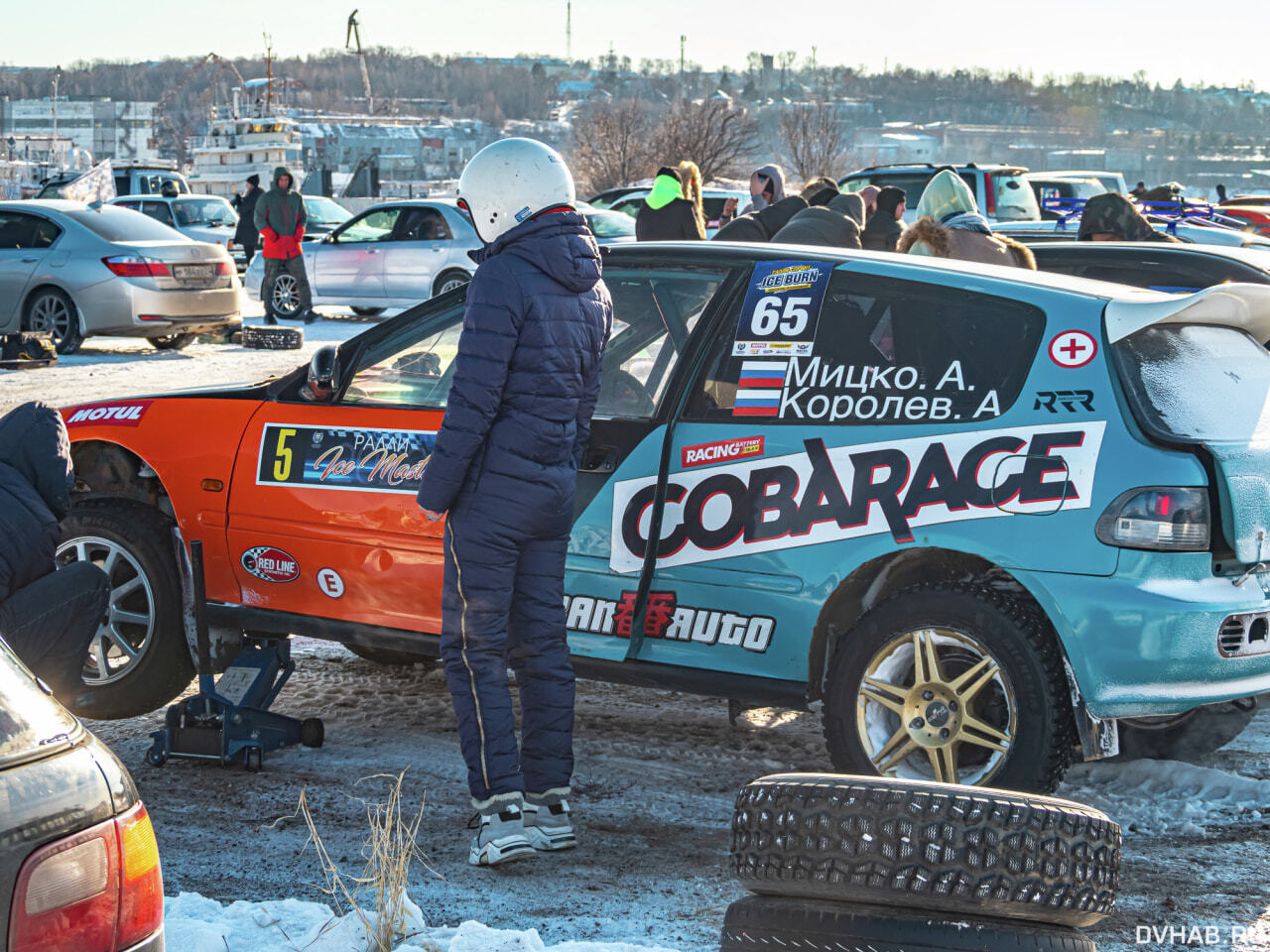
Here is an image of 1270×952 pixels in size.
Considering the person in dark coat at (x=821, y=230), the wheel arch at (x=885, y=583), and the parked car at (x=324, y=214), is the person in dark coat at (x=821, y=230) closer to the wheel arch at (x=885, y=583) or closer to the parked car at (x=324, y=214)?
the wheel arch at (x=885, y=583)

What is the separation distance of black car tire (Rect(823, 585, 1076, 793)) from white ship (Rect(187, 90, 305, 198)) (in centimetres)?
9816

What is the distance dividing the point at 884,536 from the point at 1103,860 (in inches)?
53.9

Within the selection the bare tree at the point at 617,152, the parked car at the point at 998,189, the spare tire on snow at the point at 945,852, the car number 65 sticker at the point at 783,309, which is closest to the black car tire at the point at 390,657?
the car number 65 sticker at the point at 783,309

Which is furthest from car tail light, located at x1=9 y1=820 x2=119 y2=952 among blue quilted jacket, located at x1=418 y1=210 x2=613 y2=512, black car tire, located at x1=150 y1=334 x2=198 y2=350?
black car tire, located at x1=150 y1=334 x2=198 y2=350

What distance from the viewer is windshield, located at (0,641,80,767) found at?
2162 millimetres

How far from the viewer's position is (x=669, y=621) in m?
4.46

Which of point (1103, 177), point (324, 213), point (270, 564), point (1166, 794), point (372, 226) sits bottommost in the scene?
point (1166, 794)

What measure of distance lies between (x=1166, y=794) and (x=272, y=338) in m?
13.2

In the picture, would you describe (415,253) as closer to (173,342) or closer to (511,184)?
(173,342)

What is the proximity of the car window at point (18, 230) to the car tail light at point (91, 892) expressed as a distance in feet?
47.6

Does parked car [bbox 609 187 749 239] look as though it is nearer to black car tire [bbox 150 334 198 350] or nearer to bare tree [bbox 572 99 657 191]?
black car tire [bbox 150 334 198 350]

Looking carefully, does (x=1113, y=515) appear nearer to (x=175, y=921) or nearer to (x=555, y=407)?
(x=555, y=407)

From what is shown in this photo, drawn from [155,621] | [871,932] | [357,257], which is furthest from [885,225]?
[357,257]

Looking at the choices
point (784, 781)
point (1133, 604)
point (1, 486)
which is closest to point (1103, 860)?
point (784, 781)
